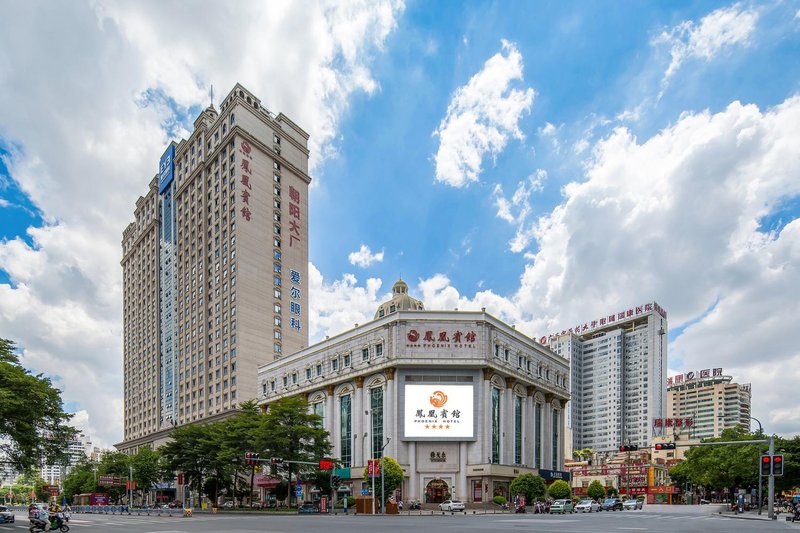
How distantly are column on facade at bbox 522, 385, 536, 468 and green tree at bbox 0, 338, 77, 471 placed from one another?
5633 centimetres

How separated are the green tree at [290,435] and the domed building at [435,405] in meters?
7.23

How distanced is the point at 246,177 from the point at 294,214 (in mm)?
11942

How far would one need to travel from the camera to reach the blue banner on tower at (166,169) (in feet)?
416

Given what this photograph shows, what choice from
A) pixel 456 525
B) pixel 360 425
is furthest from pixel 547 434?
pixel 456 525

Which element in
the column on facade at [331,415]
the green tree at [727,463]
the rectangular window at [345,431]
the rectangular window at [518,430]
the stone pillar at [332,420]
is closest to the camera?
the green tree at [727,463]

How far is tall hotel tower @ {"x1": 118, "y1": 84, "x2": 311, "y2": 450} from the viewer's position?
99.8 m

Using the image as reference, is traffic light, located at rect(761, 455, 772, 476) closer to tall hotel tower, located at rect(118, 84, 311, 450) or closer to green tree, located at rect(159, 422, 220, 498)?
green tree, located at rect(159, 422, 220, 498)

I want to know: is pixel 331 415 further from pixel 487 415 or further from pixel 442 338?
pixel 487 415

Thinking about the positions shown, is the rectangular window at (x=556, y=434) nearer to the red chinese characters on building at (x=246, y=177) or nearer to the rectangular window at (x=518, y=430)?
the rectangular window at (x=518, y=430)

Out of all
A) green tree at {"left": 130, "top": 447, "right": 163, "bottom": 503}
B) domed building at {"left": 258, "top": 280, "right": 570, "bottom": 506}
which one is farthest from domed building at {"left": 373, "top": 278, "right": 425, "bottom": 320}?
green tree at {"left": 130, "top": 447, "right": 163, "bottom": 503}

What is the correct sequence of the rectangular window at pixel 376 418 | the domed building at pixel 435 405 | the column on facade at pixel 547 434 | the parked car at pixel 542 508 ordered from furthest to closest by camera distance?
the column on facade at pixel 547 434
the rectangular window at pixel 376 418
the domed building at pixel 435 405
the parked car at pixel 542 508

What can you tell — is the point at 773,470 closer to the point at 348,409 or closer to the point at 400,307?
the point at 348,409

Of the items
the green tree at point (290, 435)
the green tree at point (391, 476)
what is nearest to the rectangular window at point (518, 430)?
the green tree at point (391, 476)

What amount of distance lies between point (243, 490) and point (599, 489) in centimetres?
5567
